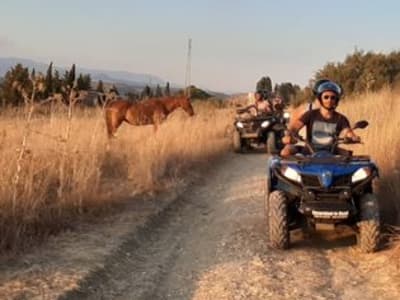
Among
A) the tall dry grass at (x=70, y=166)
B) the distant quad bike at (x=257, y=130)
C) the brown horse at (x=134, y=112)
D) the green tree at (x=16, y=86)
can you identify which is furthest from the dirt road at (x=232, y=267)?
the distant quad bike at (x=257, y=130)

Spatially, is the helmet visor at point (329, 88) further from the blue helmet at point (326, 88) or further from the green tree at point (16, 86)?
the green tree at point (16, 86)

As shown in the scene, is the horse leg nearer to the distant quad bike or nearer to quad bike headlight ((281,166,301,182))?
the distant quad bike

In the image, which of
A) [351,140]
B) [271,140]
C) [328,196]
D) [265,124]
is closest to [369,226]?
[328,196]

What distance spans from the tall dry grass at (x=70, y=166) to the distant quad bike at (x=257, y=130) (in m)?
2.64

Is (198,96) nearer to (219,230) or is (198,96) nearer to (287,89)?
(287,89)

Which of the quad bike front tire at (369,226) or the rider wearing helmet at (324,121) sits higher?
the rider wearing helmet at (324,121)

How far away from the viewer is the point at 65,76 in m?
15.2

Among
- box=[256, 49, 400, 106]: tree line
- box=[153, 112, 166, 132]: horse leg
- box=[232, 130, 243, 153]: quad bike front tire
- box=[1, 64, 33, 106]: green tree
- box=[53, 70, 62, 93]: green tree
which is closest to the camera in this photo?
box=[1, 64, 33, 106]: green tree

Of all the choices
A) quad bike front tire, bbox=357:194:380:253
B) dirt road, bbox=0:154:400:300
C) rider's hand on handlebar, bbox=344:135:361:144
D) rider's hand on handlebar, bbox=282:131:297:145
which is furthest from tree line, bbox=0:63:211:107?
quad bike front tire, bbox=357:194:380:253

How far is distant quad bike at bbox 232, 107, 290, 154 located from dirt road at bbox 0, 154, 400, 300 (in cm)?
896

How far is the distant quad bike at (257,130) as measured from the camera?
17.7 metres

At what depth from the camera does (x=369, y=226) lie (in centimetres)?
678

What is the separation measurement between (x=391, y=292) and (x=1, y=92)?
15.0 m

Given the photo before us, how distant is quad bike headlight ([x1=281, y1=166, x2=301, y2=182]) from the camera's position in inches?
275
